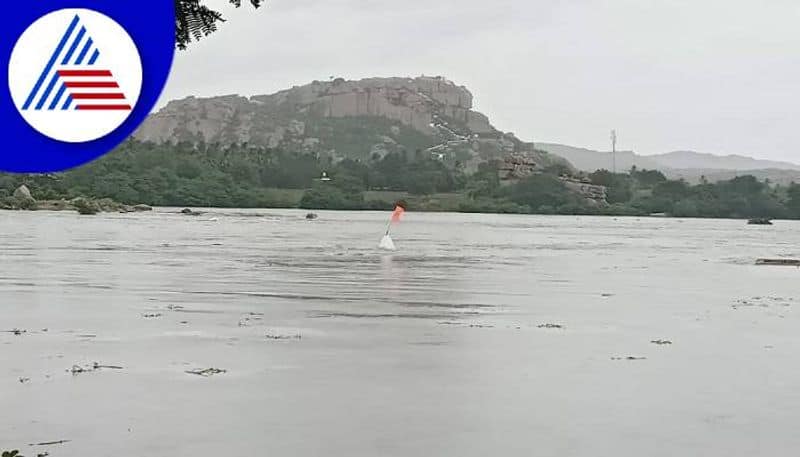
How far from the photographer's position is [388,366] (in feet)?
36.2

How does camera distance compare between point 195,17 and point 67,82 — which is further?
point 195,17

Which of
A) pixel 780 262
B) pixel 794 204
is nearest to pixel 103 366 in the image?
pixel 780 262

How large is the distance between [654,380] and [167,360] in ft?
17.9

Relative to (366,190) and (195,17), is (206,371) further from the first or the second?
(366,190)

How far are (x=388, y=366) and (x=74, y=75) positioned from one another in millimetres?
8720

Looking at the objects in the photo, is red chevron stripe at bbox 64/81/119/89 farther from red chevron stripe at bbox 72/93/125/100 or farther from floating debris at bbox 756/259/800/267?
floating debris at bbox 756/259/800/267

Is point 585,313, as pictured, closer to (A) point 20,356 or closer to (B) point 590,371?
(B) point 590,371

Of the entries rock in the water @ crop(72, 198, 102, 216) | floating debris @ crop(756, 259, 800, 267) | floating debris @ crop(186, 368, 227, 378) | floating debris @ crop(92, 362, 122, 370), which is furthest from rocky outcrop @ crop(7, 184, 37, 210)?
floating debris @ crop(186, 368, 227, 378)

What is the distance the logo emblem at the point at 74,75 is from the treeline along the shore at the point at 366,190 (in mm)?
150430

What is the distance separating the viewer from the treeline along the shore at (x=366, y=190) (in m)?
158

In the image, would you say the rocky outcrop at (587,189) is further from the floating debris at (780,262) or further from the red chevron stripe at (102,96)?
the red chevron stripe at (102,96)

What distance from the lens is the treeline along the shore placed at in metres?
158

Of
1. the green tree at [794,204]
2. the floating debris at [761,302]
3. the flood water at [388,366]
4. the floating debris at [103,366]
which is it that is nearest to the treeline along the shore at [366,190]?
the green tree at [794,204]

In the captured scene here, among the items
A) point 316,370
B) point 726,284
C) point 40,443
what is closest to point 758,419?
point 316,370
